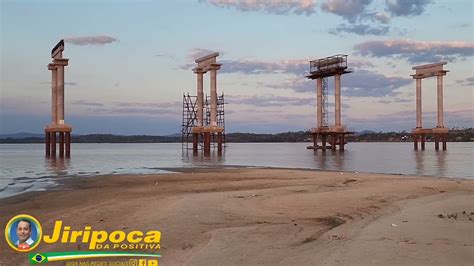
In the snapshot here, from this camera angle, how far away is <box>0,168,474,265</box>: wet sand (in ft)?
23.7

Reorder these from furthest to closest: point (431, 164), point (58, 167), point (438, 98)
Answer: point (438, 98) < point (431, 164) < point (58, 167)

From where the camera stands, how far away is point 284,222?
9.91m

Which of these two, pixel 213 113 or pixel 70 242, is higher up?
pixel 213 113

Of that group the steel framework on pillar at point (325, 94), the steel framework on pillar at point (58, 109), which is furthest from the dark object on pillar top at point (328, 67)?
the steel framework on pillar at point (58, 109)

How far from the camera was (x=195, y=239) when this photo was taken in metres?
8.34

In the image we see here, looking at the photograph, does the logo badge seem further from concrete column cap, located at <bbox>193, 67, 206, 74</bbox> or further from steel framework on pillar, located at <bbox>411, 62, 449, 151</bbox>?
steel framework on pillar, located at <bbox>411, 62, 449, 151</bbox>

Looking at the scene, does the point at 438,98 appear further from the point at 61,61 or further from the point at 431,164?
the point at 61,61

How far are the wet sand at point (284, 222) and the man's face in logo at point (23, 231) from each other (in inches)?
11.2

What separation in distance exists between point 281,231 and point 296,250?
4.73 ft

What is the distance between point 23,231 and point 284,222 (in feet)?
16.6

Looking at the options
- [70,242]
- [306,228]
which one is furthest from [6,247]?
[306,228]

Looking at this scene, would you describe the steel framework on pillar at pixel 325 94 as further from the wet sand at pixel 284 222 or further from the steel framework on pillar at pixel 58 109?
the wet sand at pixel 284 222

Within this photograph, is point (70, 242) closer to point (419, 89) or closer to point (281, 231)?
point (281, 231)

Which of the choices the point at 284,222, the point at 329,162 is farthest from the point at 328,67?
the point at 284,222
